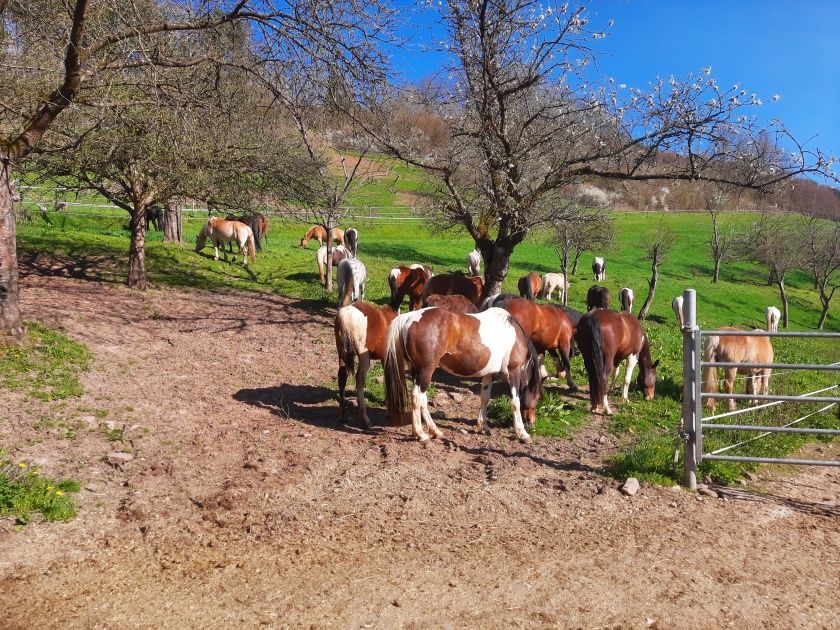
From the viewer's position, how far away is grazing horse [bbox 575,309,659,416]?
8.70 m

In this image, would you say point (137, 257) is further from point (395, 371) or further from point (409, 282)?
point (395, 371)

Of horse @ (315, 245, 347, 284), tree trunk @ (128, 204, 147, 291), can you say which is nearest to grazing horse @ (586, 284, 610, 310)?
horse @ (315, 245, 347, 284)

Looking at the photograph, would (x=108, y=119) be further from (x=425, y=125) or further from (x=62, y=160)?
(x=425, y=125)

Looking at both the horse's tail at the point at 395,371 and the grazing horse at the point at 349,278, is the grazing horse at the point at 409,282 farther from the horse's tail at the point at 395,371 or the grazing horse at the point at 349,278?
the horse's tail at the point at 395,371

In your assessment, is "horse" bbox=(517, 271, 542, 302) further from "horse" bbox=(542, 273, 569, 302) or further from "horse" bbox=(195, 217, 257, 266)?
"horse" bbox=(195, 217, 257, 266)

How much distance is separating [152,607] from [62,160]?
9583 mm

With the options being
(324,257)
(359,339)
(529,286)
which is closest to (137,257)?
(324,257)

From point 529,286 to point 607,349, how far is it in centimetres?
1178

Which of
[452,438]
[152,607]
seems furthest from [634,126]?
[152,607]

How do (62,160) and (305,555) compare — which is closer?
(305,555)

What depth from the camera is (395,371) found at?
6.98 metres

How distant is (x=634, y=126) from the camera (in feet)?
33.1

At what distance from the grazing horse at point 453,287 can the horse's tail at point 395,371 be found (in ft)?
20.7

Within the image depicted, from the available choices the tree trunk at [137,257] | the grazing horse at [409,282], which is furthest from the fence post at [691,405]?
the tree trunk at [137,257]
